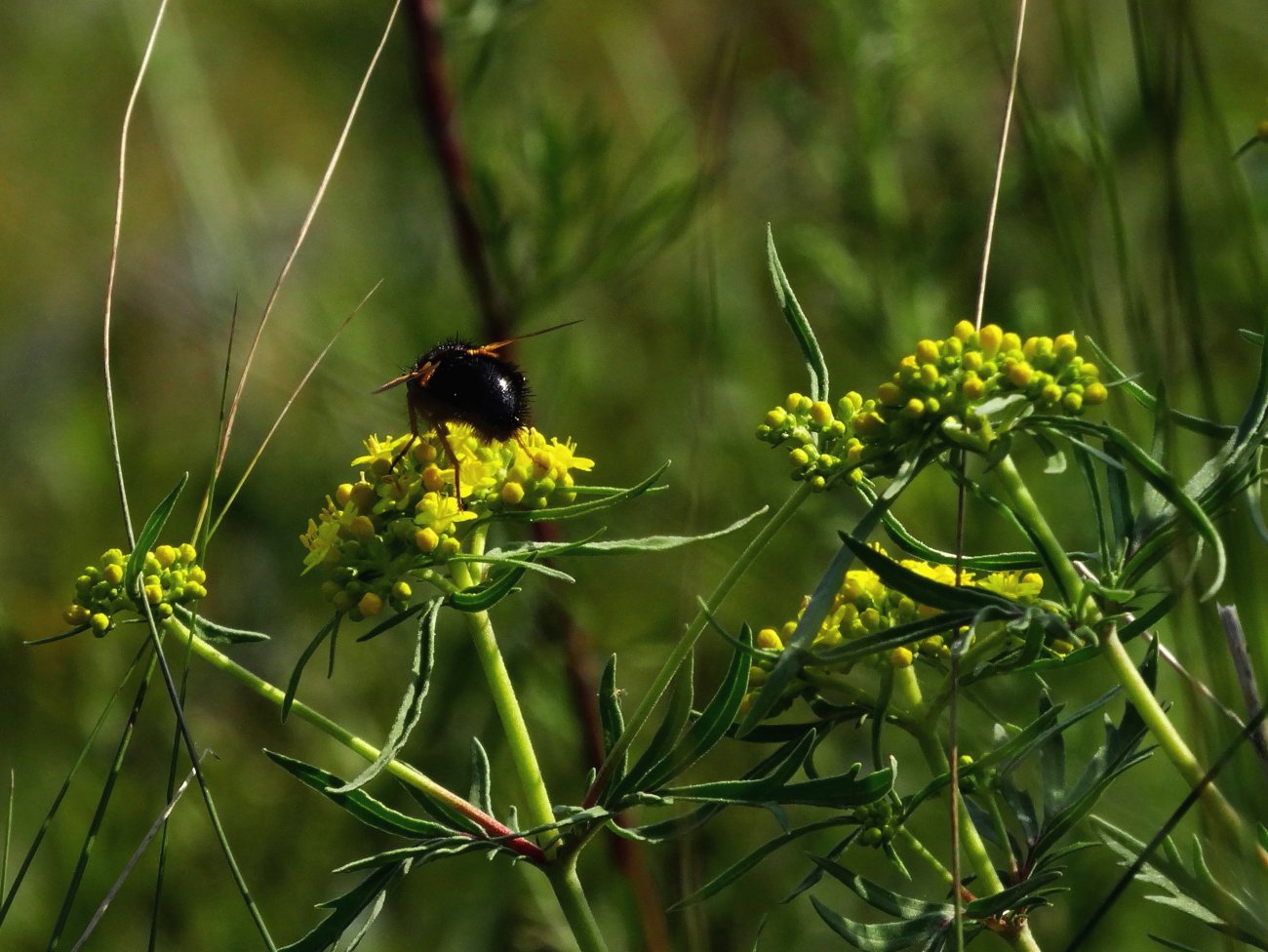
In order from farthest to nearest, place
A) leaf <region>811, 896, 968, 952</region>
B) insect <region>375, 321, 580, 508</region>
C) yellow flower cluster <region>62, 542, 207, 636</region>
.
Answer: insect <region>375, 321, 580, 508</region>, yellow flower cluster <region>62, 542, 207, 636</region>, leaf <region>811, 896, 968, 952</region>

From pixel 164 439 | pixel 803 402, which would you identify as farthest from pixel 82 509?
pixel 803 402

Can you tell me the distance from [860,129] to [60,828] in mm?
3070

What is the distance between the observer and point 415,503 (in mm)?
1617

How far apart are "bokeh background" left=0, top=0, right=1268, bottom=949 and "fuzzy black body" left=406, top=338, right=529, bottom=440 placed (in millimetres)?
1018

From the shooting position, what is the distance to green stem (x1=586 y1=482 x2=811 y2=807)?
4.26 feet

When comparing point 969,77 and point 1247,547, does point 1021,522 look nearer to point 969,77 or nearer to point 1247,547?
point 1247,547

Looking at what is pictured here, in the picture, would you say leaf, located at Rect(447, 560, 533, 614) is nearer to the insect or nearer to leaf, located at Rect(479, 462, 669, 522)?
leaf, located at Rect(479, 462, 669, 522)

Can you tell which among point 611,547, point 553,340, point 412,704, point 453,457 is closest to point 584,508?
point 611,547

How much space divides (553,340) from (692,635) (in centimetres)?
285

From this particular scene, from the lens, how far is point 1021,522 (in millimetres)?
1364

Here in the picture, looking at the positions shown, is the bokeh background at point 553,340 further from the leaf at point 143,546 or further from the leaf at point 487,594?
the leaf at point 143,546

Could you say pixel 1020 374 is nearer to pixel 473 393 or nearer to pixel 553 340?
pixel 473 393

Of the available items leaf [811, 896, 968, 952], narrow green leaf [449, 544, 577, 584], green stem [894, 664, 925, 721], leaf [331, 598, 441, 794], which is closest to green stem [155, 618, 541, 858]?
leaf [331, 598, 441, 794]

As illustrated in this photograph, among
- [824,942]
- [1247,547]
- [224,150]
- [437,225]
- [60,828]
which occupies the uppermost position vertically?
[224,150]
